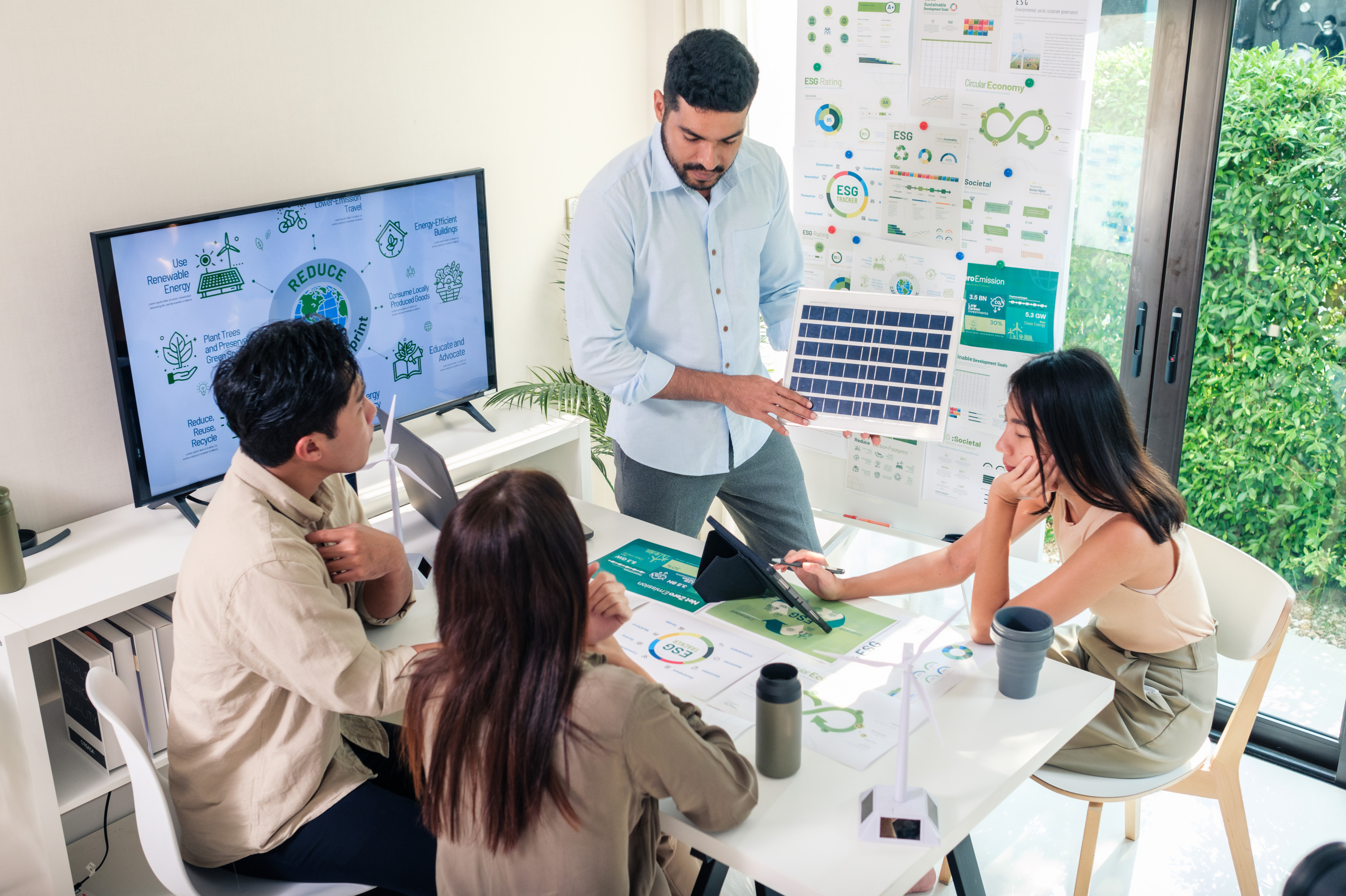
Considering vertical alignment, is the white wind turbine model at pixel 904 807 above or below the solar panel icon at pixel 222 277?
below

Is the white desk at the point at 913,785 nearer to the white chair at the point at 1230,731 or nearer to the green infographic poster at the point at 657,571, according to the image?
the green infographic poster at the point at 657,571

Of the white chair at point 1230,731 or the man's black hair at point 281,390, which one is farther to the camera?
the white chair at point 1230,731

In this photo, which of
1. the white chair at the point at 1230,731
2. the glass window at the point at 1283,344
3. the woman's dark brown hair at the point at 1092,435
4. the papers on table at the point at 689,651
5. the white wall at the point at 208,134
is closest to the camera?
the papers on table at the point at 689,651

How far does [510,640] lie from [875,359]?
141 cm

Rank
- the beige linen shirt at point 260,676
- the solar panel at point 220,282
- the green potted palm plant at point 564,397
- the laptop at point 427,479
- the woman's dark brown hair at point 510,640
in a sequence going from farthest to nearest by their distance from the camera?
the green potted palm plant at point 564,397, the solar panel at point 220,282, the laptop at point 427,479, the beige linen shirt at point 260,676, the woman's dark brown hair at point 510,640

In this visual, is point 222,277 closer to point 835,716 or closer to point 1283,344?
point 835,716

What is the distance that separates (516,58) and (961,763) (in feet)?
8.12

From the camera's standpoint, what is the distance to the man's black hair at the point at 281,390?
165 cm

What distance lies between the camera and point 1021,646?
5.52 ft

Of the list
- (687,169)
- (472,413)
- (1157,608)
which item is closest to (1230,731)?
(1157,608)

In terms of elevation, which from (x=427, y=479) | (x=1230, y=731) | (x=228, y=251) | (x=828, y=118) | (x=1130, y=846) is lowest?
(x=1130, y=846)

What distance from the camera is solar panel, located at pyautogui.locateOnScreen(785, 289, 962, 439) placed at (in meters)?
2.41

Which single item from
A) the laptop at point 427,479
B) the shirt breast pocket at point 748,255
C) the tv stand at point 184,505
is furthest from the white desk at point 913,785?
the tv stand at point 184,505

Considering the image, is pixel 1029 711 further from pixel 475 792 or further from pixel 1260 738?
pixel 1260 738
